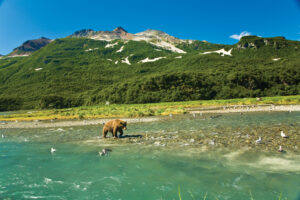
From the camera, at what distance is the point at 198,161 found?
32.0 ft

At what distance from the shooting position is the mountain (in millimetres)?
83812

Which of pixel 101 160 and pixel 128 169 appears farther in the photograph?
pixel 101 160

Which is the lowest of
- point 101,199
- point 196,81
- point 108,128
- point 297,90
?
point 101,199

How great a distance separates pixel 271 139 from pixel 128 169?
940cm

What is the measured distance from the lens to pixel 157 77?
311 ft

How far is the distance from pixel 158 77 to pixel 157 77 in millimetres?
591

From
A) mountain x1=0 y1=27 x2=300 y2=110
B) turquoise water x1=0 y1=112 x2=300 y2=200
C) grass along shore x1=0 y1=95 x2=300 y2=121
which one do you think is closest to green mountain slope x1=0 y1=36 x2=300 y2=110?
mountain x1=0 y1=27 x2=300 y2=110

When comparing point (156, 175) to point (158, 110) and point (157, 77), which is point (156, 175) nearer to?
point (158, 110)

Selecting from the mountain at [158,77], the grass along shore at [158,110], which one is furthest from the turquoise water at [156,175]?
the mountain at [158,77]

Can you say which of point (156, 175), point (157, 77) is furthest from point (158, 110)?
point (157, 77)

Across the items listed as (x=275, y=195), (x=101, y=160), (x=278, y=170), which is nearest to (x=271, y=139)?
(x=278, y=170)

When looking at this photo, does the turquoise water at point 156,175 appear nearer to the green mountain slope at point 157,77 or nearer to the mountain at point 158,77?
the mountain at point 158,77

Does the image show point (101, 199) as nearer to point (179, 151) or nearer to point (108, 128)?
point (179, 151)

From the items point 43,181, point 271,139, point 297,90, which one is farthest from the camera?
point 297,90
